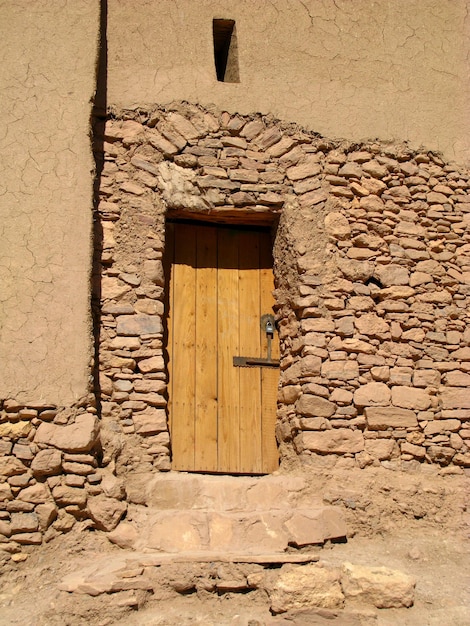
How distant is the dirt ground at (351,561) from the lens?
366cm

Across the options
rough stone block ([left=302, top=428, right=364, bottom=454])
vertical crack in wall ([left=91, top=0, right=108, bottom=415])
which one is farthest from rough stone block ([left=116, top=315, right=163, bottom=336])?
rough stone block ([left=302, top=428, right=364, bottom=454])

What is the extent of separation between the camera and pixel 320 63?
5.65 m

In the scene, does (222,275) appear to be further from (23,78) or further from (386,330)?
(23,78)

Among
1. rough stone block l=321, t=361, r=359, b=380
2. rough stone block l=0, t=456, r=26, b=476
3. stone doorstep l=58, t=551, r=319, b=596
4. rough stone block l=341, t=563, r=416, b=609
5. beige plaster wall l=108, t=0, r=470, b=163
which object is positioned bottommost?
rough stone block l=341, t=563, r=416, b=609

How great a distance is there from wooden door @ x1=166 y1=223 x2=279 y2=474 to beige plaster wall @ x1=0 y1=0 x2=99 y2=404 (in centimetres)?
87

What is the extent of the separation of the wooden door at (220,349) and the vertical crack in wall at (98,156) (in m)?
0.59

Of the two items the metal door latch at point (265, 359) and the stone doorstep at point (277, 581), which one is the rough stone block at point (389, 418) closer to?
the metal door latch at point (265, 359)

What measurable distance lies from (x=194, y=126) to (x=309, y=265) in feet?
4.39

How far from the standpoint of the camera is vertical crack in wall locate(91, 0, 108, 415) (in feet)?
15.7

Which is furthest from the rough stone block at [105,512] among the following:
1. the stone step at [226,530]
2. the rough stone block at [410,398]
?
the rough stone block at [410,398]

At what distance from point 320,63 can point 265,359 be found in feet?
7.73

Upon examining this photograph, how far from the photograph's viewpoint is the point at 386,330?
5.15 meters

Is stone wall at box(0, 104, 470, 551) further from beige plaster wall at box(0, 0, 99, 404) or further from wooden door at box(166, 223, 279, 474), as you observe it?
beige plaster wall at box(0, 0, 99, 404)

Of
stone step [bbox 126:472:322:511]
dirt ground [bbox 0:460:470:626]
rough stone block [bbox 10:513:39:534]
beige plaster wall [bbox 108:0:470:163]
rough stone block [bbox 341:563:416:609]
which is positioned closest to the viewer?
dirt ground [bbox 0:460:470:626]
